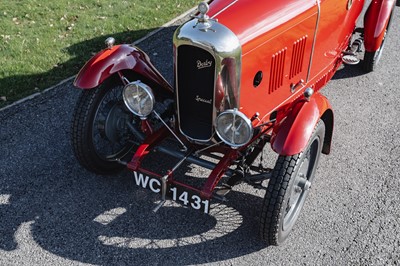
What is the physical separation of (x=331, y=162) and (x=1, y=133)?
10.5ft

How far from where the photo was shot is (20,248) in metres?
3.31

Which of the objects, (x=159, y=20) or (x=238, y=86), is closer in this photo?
(x=238, y=86)

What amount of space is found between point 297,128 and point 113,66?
1540 mm

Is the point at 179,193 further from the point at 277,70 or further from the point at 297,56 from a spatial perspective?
the point at 297,56

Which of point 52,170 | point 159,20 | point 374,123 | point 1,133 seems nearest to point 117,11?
point 159,20

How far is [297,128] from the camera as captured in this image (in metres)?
3.05

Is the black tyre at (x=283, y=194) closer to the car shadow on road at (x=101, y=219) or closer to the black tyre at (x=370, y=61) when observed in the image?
the car shadow on road at (x=101, y=219)

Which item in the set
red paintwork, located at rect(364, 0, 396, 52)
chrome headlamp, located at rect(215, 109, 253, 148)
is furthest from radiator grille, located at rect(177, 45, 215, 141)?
red paintwork, located at rect(364, 0, 396, 52)

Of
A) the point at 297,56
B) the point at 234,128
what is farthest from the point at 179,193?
the point at 297,56

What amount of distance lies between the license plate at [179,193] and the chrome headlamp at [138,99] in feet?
1.54

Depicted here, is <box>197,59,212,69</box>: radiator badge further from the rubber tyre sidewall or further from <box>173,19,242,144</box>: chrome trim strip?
the rubber tyre sidewall

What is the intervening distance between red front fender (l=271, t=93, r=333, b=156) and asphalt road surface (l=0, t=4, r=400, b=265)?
0.83 metres

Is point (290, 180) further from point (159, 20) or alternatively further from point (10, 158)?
point (159, 20)

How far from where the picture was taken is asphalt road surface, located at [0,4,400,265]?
3.29m
